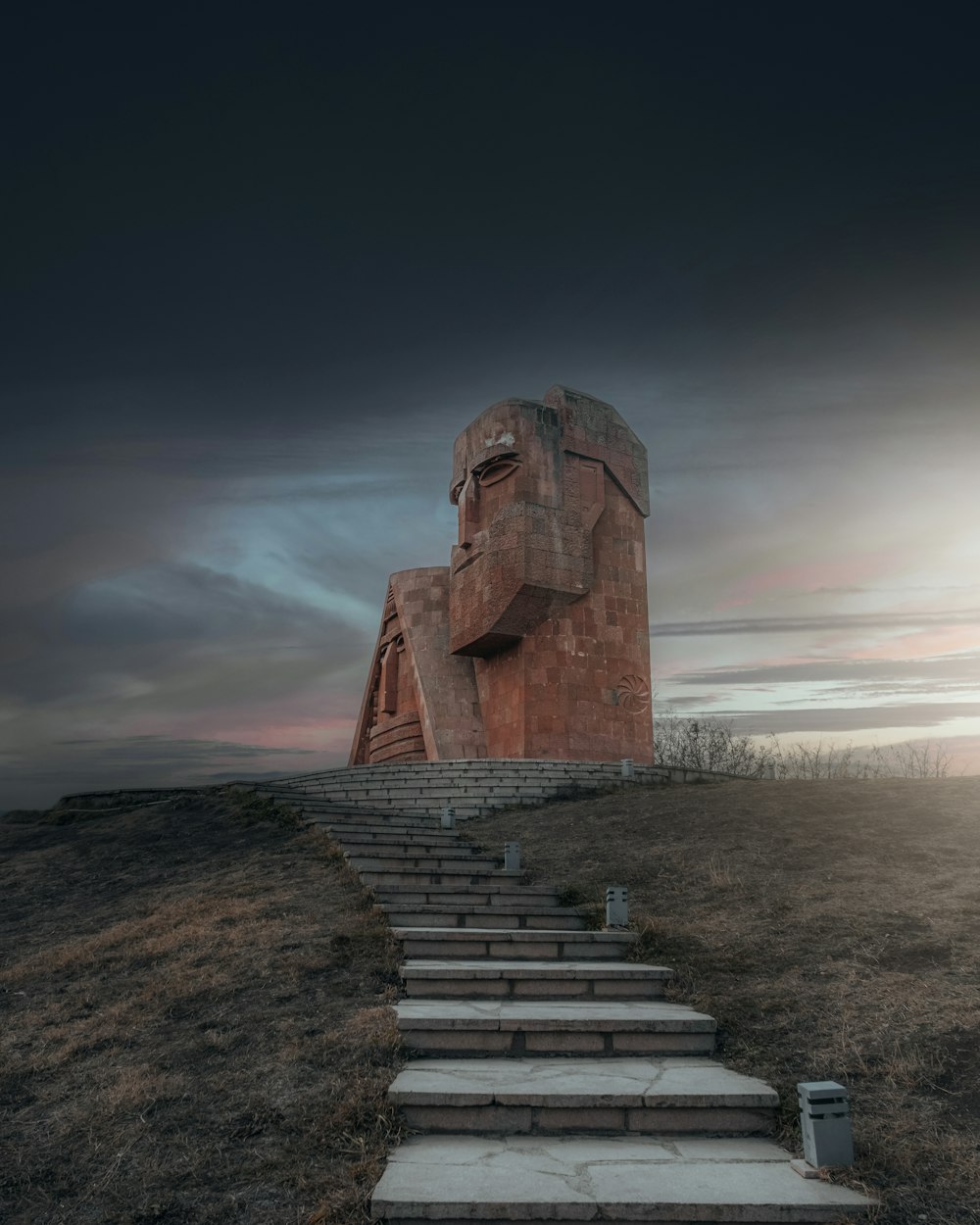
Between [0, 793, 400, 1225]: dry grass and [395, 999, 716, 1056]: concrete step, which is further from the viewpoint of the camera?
[395, 999, 716, 1056]: concrete step

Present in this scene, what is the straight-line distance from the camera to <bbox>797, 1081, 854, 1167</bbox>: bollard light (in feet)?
13.3

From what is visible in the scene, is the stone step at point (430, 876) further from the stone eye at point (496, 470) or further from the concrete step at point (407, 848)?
the stone eye at point (496, 470)

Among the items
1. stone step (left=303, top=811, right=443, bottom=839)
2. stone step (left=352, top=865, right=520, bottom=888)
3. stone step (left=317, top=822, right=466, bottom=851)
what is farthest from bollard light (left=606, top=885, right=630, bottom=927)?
stone step (left=303, top=811, right=443, bottom=839)

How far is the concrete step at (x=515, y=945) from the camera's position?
7.04m

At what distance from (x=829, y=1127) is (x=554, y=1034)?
70.3 inches

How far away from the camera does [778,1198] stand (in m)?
3.82

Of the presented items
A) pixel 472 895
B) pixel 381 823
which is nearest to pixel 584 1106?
pixel 472 895

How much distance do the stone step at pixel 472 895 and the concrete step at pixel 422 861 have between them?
27.6 inches

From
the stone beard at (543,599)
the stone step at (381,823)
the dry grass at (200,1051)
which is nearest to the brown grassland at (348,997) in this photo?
the dry grass at (200,1051)

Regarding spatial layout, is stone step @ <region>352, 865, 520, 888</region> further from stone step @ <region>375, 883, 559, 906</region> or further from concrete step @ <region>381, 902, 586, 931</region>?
concrete step @ <region>381, 902, 586, 931</region>

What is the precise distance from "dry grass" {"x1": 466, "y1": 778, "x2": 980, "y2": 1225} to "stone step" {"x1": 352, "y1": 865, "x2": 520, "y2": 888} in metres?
0.51

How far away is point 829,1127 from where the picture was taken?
13.3 ft

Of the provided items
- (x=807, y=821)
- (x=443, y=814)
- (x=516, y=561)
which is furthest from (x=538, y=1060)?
(x=516, y=561)

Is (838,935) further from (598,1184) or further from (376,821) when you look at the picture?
(376,821)
